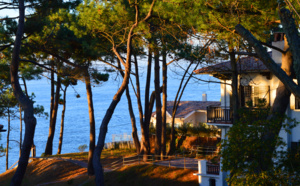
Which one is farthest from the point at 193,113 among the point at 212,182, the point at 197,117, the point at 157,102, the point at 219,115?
the point at 212,182

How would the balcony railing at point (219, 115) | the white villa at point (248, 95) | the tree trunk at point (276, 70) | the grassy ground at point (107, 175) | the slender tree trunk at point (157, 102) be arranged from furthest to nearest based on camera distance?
the slender tree trunk at point (157, 102) → the balcony railing at point (219, 115) → the grassy ground at point (107, 175) → the white villa at point (248, 95) → the tree trunk at point (276, 70)

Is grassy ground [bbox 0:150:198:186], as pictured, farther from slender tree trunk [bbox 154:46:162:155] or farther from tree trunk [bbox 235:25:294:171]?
tree trunk [bbox 235:25:294:171]

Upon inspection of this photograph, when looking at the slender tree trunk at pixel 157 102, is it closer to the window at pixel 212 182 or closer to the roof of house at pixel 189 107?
the window at pixel 212 182

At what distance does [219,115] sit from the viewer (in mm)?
21203

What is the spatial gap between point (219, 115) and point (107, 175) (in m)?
7.46

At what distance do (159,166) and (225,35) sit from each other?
11.2 meters

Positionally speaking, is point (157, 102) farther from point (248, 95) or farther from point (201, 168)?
point (201, 168)

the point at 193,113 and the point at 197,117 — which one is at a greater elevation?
the point at 193,113

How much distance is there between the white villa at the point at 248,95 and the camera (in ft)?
61.0

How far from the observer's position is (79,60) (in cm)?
2086

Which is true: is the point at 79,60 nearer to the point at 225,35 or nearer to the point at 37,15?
the point at 37,15

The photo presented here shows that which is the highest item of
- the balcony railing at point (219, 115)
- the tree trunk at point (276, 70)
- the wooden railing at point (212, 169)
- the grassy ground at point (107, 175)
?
the tree trunk at point (276, 70)

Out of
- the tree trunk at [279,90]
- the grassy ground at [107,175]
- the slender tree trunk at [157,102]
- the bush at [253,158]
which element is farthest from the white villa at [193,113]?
the bush at [253,158]

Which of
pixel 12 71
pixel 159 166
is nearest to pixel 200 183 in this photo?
pixel 159 166
